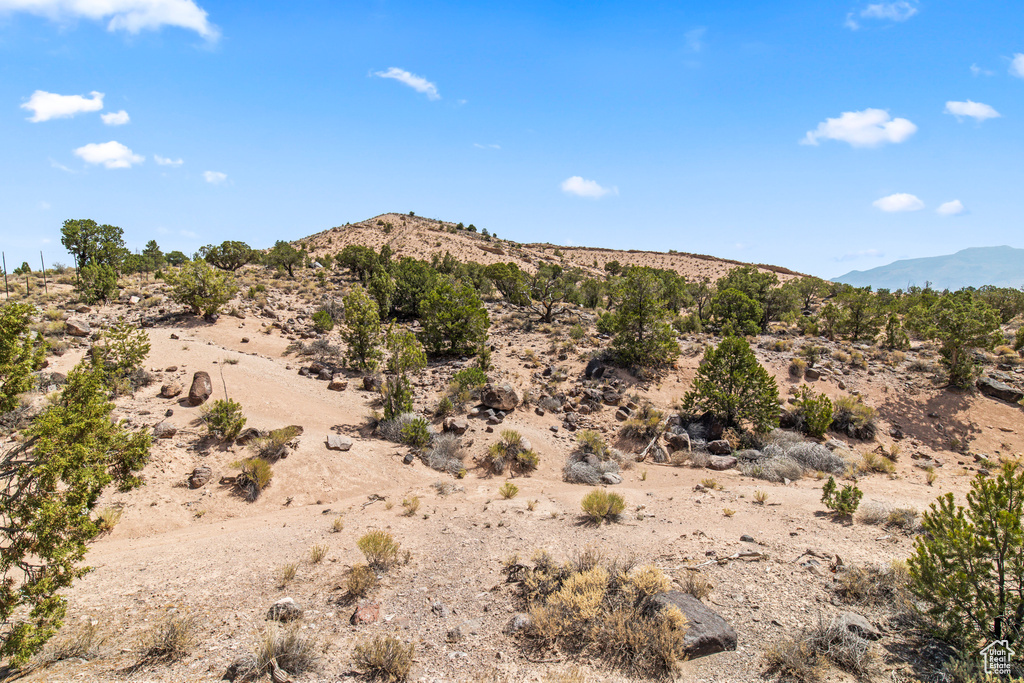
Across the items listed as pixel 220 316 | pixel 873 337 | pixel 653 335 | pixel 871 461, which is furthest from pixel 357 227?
pixel 871 461

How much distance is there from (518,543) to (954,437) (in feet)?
62.0

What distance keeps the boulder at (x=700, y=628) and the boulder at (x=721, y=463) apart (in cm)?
843

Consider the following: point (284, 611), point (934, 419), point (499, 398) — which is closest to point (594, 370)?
point (499, 398)

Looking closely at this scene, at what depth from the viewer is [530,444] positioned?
15.3 meters

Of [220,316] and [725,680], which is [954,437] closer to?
[725,680]

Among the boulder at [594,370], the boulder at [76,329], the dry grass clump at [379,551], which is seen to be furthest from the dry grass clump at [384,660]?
the boulder at [76,329]

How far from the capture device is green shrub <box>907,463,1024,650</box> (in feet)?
17.6

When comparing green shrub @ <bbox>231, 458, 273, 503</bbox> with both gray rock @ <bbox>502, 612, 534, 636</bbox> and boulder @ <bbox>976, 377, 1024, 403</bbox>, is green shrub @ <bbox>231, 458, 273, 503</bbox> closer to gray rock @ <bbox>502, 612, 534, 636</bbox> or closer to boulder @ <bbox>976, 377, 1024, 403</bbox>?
gray rock @ <bbox>502, 612, 534, 636</bbox>

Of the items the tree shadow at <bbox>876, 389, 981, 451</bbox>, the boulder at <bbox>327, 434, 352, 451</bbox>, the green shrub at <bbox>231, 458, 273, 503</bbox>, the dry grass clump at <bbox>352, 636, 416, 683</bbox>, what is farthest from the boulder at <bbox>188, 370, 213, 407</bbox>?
the tree shadow at <bbox>876, 389, 981, 451</bbox>

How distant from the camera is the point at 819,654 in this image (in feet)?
18.7

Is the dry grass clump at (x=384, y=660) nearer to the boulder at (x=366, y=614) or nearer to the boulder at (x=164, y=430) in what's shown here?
the boulder at (x=366, y=614)

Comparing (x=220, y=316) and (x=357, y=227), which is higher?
(x=357, y=227)

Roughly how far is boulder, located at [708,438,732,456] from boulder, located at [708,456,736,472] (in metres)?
0.85

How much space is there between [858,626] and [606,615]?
336 cm
